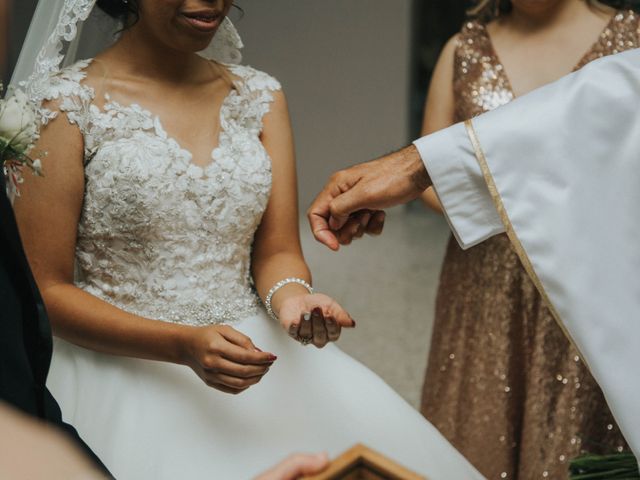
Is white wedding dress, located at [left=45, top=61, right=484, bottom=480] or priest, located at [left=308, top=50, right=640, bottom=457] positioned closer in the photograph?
priest, located at [left=308, top=50, right=640, bottom=457]

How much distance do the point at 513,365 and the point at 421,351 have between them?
1.88 meters

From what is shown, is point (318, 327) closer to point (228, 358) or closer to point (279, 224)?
point (228, 358)

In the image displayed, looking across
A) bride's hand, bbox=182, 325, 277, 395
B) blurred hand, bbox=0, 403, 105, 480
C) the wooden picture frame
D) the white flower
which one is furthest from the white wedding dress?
blurred hand, bbox=0, 403, 105, 480

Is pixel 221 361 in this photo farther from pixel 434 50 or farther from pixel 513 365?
pixel 434 50

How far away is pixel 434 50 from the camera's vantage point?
25.9ft

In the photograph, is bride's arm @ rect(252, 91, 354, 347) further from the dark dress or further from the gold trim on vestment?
the dark dress

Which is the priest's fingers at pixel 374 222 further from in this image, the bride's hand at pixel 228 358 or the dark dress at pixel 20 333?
the dark dress at pixel 20 333

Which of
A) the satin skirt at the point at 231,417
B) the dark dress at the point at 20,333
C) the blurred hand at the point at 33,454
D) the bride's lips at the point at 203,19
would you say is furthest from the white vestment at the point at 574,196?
the blurred hand at the point at 33,454

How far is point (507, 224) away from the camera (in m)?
1.86

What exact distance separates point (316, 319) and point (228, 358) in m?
0.21

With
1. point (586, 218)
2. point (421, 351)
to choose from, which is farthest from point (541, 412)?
point (421, 351)

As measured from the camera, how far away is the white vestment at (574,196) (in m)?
1.75

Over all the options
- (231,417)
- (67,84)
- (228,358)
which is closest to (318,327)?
(228,358)

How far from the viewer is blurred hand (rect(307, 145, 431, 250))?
1978 millimetres
